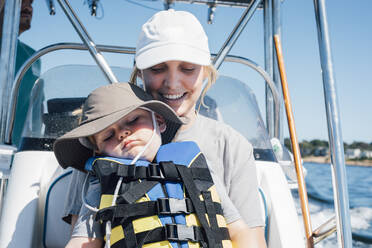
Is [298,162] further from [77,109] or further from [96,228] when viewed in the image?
[77,109]

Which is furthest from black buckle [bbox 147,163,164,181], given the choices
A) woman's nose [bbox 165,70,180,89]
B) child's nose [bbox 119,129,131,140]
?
woman's nose [bbox 165,70,180,89]

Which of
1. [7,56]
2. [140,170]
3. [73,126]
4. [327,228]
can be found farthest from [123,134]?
[7,56]

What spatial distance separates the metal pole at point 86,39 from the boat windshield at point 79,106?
131mm

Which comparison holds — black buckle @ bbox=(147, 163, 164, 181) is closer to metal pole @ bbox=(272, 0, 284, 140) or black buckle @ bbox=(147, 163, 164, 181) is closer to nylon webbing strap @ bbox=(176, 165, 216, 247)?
nylon webbing strap @ bbox=(176, 165, 216, 247)

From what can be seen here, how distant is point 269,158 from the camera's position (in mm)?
1683

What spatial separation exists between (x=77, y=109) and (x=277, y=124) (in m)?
1.14

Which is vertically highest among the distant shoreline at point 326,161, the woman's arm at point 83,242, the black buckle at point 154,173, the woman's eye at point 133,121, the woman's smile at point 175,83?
the woman's smile at point 175,83

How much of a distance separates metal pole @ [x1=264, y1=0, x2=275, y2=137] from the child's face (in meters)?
1.20

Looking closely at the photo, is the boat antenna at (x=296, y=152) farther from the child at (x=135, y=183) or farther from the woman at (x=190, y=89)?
the child at (x=135, y=183)

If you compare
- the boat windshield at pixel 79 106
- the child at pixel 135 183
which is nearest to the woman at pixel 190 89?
the child at pixel 135 183

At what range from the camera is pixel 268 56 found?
2305 millimetres

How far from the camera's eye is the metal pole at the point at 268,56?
85.7 inches

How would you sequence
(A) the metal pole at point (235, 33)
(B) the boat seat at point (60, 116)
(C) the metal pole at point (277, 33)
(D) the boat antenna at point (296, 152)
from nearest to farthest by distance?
(D) the boat antenna at point (296, 152)
(B) the boat seat at point (60, 116)
(A) the metal pole at point (235, 33)
(C) the metal pole at point (277, 33)

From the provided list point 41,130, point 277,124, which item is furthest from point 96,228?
point 277,124
